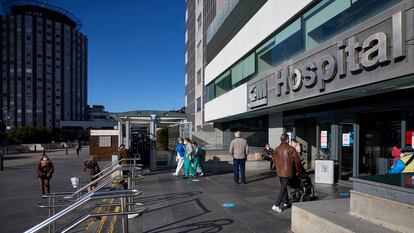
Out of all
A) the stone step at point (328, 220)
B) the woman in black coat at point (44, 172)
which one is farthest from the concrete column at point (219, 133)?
the stone step at point (328, 220)

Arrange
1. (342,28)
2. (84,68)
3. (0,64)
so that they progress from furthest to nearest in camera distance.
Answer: (84,68), (0,64), (342,28)

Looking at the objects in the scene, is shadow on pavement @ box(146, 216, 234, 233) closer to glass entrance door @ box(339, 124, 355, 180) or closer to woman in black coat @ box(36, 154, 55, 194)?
glass entrance door @ box(339, 124, 355, 180)

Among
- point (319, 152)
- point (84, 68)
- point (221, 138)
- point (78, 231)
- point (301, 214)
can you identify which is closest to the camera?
point (301, 214)

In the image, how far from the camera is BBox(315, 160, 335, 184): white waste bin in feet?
32.5

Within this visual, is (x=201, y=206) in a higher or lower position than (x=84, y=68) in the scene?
lower

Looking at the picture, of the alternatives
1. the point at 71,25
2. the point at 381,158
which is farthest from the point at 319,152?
the point at 71,25

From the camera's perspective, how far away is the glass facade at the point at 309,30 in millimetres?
8109

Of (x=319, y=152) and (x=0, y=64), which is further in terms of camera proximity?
(x=0, y=64)

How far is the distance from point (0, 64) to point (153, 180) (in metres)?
116

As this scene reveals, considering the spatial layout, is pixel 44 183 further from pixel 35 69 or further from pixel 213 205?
pixel 35 69

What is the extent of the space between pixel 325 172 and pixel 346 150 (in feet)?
3.50

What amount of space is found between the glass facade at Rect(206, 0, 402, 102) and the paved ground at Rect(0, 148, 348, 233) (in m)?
5.01

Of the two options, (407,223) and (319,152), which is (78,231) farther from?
(319,152)

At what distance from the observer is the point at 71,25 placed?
120188 millimetres
